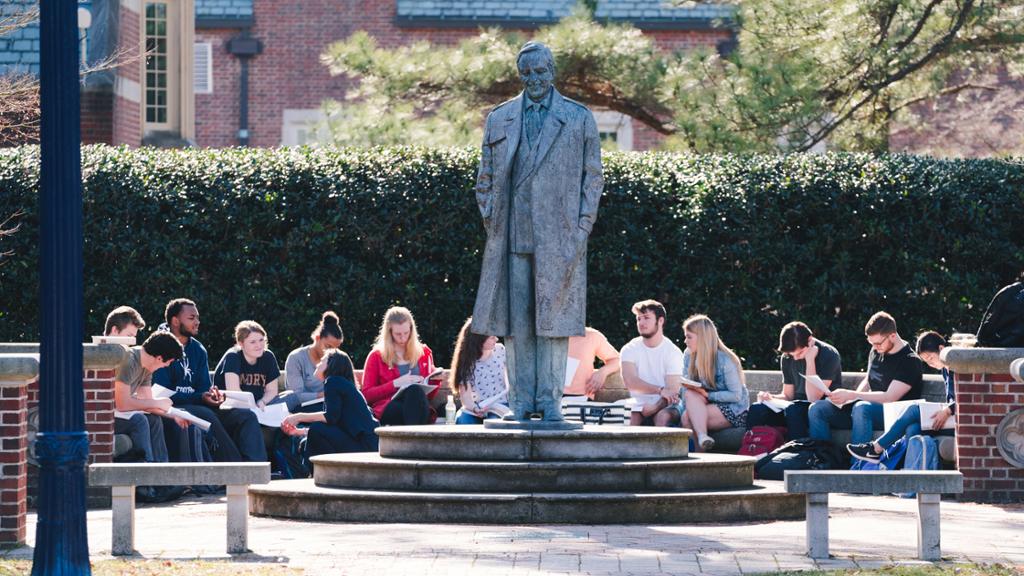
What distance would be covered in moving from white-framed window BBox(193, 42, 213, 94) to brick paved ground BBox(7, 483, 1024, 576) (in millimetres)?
20683

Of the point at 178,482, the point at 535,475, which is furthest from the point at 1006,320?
the point at 178,482

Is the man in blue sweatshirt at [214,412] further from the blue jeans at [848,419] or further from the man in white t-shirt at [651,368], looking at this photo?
the blue jeans at [848,419]

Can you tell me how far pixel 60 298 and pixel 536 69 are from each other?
460 cm

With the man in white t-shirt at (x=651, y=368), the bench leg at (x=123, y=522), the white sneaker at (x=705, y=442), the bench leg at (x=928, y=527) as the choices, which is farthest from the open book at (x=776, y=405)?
the bench leg at (x=123, y=522)

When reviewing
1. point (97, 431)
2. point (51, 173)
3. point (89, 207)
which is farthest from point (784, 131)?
point (51, 173)

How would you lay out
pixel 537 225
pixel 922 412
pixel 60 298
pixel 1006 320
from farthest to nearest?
1. pixel 922 412
2. pixel 1006 320
3. pixel 537 225
4. pixel 60 298

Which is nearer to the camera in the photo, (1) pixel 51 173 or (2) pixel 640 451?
(1) pixel 51 173

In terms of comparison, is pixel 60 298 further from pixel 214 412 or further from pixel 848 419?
pixel 848 419

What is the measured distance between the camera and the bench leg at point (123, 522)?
8.94m

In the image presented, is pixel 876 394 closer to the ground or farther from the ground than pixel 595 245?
closer to the ground

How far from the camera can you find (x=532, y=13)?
1185 inches

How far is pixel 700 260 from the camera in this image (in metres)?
15.9

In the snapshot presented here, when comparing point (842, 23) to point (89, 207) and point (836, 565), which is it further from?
point (836, 565)

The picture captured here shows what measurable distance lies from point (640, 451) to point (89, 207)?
7.14 m
